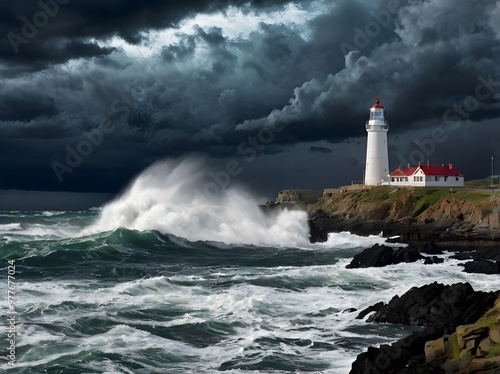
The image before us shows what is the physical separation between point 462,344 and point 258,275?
15163mm

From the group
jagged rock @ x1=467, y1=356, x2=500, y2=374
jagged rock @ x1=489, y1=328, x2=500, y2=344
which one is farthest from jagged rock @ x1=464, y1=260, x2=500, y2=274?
jagged rock @ x1=467, y1=356, x2=500, y2=374

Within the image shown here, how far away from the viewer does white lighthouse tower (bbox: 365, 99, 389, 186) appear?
7038 centimetres

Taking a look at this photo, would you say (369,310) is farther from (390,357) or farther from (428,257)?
(428,257)

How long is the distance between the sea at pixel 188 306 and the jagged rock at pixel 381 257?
2.76ft

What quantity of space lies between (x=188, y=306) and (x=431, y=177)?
50831 mm

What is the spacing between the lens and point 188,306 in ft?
64.5

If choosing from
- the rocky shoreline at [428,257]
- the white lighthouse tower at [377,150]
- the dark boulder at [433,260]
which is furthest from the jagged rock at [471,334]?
the white lighthouse tower at [377,150]

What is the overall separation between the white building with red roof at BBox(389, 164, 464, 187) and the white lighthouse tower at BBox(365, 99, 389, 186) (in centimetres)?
227

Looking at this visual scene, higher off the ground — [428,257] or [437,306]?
[428,257]

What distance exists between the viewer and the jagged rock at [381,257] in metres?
28.9

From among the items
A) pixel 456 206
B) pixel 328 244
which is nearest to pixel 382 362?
pixel 328 244

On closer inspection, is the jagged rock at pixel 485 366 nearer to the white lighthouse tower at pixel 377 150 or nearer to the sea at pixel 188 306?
the sea at pixel 188 306

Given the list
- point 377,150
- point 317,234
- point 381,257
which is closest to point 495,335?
point 381,257

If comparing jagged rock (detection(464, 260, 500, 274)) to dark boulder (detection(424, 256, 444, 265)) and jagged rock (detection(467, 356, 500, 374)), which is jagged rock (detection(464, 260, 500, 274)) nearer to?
dark boulder (detection(424, 256, 444, 265))
